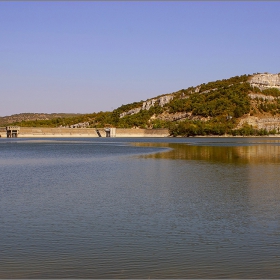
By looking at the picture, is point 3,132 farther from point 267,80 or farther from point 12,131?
point 267,80

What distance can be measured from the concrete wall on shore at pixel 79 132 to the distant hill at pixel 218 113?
505 centimetres

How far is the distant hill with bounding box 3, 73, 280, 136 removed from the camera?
150m

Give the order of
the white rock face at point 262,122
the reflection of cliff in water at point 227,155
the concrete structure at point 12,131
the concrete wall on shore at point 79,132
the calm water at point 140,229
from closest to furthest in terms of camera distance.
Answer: the calm water at point 140,229, the reflection of cliff in water at point 227,155, the white rock face at point 262,122, the concrete structure at point 12,131, the concrete wall on shore at point 79,132

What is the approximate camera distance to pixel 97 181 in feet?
84.9

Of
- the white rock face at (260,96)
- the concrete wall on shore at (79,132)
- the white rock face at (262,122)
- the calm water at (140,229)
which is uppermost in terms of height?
the white rock face at (260,96)

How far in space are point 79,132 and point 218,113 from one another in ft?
158

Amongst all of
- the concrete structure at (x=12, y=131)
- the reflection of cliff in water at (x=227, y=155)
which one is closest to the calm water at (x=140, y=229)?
the reflection of cliff in water at (x=227, y=155)

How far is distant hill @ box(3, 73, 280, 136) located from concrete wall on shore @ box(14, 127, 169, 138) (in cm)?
505

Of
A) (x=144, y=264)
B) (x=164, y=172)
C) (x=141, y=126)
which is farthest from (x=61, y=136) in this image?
(x=144, y=264)

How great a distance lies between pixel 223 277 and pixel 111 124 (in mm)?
176235

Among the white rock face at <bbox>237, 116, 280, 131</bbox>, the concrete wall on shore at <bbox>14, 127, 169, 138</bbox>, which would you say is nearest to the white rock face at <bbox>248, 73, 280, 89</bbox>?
the white rock face at <bbox>237, 116, 280, 131</bbox>

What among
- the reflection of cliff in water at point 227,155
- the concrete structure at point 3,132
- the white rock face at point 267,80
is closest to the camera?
the reflection of cliff in water at point 227,155

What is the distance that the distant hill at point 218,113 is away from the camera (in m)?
150

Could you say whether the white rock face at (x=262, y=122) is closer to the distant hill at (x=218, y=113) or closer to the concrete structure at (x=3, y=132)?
the distant hill at (x=218, y=113)
